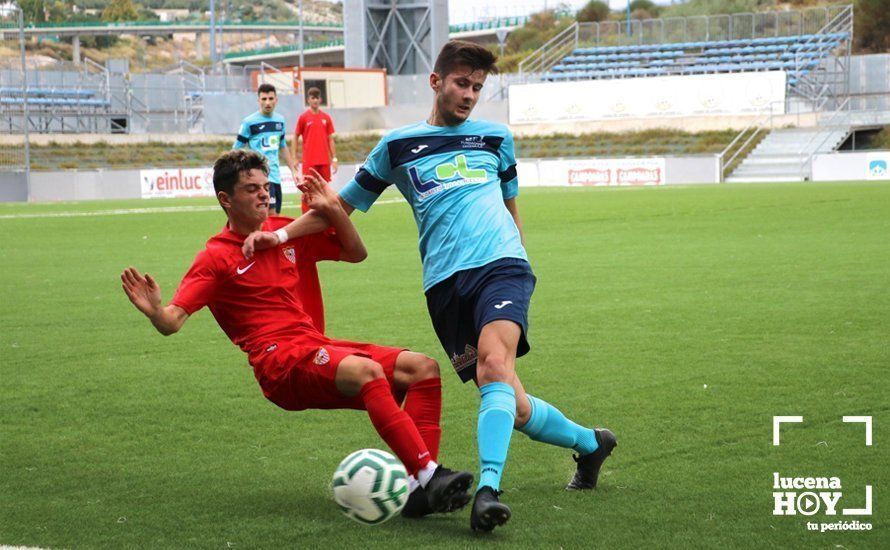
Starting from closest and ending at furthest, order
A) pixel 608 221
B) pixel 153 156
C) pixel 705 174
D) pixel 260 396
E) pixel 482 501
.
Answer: pixel 482 501 < pixel 260 396 < pixel 608 221 < pixel 705 174 < pixel 153 156

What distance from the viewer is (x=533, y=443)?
18.7 ft

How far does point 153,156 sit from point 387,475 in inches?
1720

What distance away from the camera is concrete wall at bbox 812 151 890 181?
37.2 meters

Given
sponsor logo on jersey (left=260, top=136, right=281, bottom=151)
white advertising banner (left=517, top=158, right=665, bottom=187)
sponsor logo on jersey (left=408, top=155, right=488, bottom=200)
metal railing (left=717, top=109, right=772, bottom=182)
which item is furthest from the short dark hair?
metal railing (left=717, top=109, right=772, bottom=182)

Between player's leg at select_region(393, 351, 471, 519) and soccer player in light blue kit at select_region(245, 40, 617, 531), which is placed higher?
soccer player in light blue kit at select_region(245, 40, 617, 531)

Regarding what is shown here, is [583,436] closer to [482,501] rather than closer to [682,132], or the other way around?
[482,501]

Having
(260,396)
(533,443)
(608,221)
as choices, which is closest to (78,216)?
(608,221)

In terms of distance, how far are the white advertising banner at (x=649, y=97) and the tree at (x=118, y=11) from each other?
74331 mm

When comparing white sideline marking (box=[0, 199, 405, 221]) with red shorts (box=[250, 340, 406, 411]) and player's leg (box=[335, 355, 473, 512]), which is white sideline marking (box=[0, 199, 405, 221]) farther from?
player's leg (box=[335, 355, 473, 512])

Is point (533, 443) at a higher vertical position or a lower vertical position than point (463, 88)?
lower

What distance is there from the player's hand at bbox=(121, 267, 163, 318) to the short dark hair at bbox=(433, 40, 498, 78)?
1.51 metres

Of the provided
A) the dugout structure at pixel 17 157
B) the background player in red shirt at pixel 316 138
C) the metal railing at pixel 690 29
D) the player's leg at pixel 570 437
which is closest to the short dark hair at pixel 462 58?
the player's leg at pixel 570 437

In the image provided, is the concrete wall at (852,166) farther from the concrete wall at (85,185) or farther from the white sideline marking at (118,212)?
the concrete wall at (85,185)

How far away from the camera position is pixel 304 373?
466 centimetres
